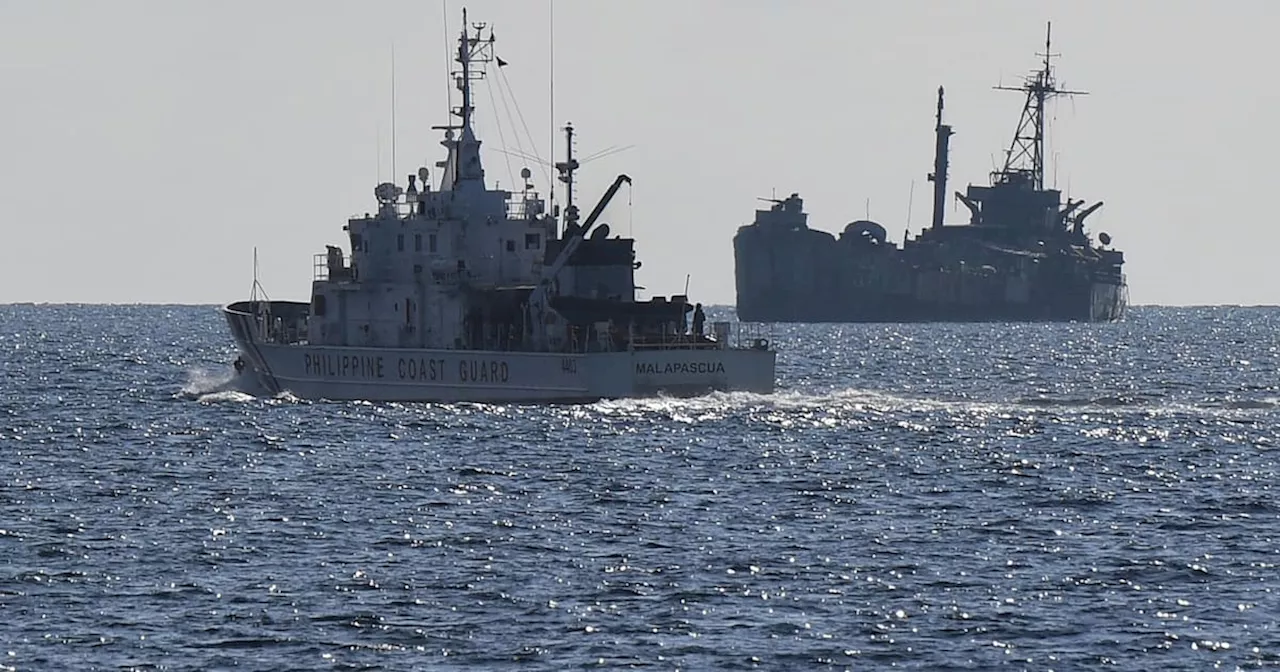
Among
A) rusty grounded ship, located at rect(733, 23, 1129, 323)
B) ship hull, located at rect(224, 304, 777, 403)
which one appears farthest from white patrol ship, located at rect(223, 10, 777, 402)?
rusty grounded ship, located at rect(733, 23, 1129, 323)

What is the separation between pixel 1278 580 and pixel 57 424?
34.4 m

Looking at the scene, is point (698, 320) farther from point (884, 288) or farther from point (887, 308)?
point (887, 308)

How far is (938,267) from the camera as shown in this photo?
196 m

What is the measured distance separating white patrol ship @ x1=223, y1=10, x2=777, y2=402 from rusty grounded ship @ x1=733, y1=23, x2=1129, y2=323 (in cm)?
13261

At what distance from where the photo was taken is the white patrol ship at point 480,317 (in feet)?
178

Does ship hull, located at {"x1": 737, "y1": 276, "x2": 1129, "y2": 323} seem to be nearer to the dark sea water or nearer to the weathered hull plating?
the weathered hull plating

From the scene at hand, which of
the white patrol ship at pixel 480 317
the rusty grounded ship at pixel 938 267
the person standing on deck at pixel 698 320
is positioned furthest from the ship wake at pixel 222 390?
the rusty grounded ship at pixel 938 267

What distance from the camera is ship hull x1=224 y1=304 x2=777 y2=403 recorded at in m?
53.8

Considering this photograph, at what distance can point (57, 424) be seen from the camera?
55.3 metres

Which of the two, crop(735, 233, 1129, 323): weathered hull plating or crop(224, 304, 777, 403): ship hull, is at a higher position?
crop(735, 233, 1129, 323): weathered hull plating

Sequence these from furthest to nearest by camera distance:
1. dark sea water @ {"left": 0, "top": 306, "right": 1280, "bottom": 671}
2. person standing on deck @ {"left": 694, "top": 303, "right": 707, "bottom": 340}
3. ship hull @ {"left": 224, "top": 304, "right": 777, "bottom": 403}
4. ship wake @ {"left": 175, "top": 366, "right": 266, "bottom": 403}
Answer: ship wake @ {"left": 175, "top": 366, "right": 266, "bottom": 403}
person standing on deck @ {"left": 694, "top": 303, "right": 707, "bottom": 340}
ship hull @ {"left": 224, "top": 304, "right": 777, "bottom": 403}
dark sea water @ {"left": 0, "top": 306, "right": 1280, "bottom": 671}

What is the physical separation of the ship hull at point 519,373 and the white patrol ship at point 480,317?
4 cm

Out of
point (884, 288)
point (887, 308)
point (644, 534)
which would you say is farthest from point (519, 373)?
point (887, 308)

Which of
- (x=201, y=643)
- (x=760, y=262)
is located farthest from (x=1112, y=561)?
(x=760, y=262)
